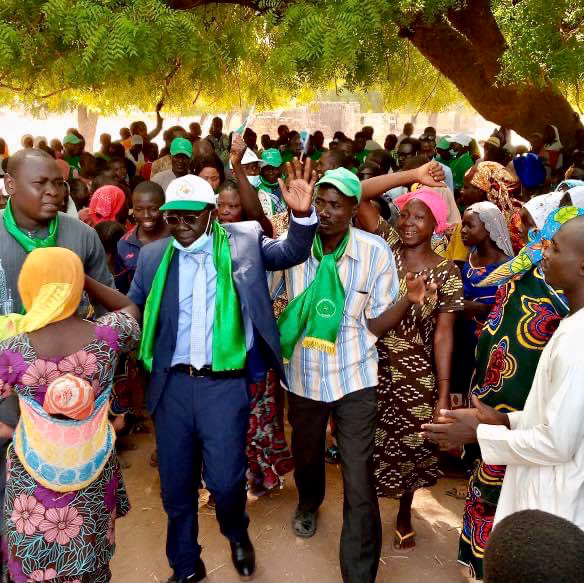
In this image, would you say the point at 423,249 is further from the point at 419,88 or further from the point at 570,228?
the point at 419,88

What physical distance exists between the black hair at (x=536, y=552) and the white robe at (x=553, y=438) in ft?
2.46

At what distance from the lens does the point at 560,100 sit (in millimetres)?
11352

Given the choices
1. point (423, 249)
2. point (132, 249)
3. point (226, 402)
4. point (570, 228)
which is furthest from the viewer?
point (132, 249)

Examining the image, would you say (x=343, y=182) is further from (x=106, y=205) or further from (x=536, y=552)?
(x=106, y=205)

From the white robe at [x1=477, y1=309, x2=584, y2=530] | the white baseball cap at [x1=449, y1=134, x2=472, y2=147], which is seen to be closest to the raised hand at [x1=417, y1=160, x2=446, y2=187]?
the white robe at [x1=477, y1=309, x2=584, y2=530]

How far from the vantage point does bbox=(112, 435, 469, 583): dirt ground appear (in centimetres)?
376

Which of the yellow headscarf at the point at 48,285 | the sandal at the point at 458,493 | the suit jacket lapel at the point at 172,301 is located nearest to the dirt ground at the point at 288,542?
the sandal at the point at 458,493

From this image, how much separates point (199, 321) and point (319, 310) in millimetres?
590

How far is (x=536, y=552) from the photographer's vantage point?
1.43 meters

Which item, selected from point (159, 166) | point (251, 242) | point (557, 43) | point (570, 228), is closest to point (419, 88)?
point (159, 166)

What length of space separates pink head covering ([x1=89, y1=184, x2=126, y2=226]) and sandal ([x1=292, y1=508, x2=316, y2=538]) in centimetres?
274

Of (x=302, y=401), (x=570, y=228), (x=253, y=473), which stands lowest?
(x=253, y=473)

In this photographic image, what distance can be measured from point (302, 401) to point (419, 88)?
950cm

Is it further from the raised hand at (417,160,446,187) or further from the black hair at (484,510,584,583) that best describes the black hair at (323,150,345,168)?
the black hair at (484,510,584,583)
